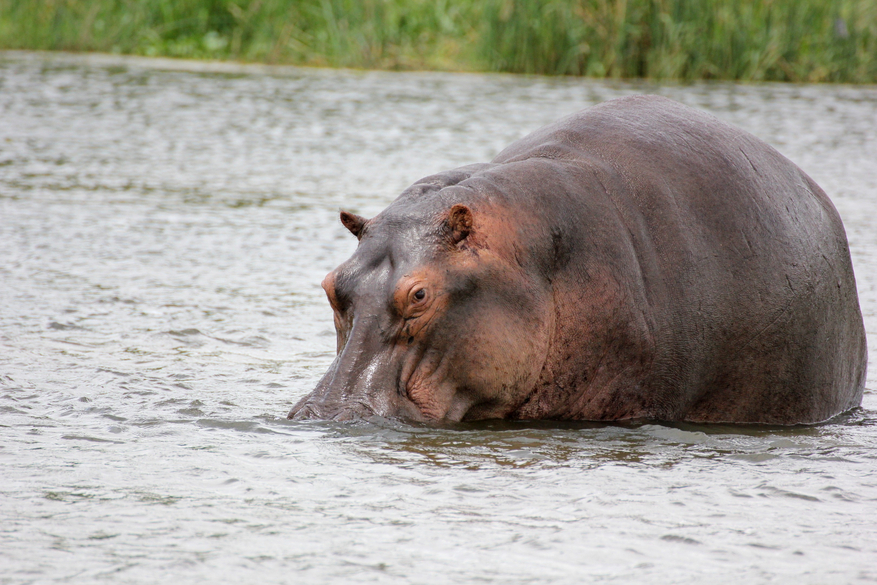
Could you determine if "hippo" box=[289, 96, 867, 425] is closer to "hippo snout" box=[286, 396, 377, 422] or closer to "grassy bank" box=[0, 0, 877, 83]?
"hippo snout" box=[286, 396, 377, 422]

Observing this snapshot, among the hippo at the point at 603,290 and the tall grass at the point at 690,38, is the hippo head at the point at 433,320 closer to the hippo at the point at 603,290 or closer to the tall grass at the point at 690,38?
the hippo at the point at 603,290

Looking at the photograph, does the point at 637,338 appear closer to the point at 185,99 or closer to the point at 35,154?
the point at 35,154

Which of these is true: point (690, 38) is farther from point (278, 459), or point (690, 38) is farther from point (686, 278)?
point (278, 459)

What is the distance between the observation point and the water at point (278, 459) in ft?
8.70

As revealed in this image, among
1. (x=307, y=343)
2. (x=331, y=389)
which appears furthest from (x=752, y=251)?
(x=307, y=343)

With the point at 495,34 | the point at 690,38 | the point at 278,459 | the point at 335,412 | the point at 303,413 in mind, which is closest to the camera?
the point at 278,459

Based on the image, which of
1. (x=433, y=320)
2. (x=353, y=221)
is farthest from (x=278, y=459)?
(x=353, y=221)

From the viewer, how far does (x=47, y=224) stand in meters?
7.29

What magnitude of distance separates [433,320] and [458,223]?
29 cm

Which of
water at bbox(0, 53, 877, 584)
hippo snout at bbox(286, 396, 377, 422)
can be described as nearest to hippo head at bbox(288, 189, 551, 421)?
hippo snout at bbox(286, 396, 377, 422)

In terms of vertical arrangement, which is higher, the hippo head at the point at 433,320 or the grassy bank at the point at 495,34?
the grassy bank at the point at 495,34

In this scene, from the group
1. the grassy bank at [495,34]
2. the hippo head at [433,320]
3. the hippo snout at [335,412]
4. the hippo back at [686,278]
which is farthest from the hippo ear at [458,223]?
the grassy bank at [495,34]

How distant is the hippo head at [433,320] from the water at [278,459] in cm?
10

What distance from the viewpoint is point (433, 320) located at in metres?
3.52
